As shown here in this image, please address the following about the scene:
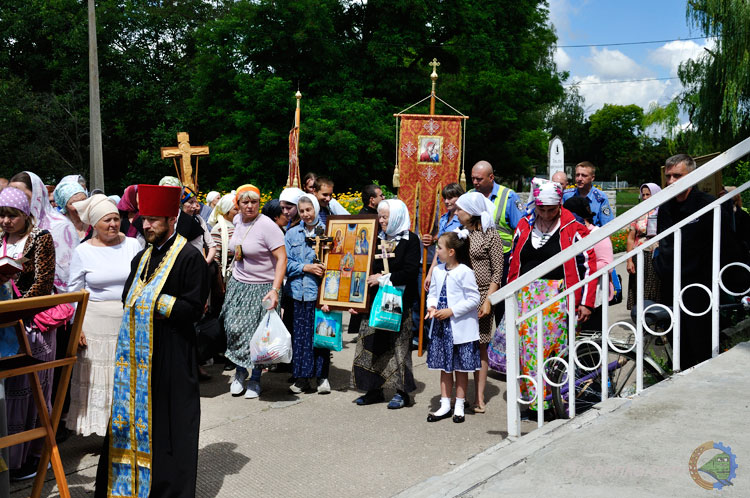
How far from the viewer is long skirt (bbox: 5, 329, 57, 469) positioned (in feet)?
15.4

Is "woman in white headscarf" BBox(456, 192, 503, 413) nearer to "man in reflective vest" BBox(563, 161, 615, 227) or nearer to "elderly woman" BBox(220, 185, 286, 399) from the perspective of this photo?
"elderly woman" BBox(220, 185, 286, 399)

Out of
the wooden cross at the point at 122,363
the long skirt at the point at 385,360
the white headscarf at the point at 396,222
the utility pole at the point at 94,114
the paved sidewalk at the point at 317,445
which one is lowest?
the paved sidewalk at the point at 317,445

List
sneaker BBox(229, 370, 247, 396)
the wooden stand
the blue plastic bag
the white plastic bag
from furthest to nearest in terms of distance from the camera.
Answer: sneaker BBox(229, 370, 247, 396) < the blue plastic bag < the white plastic bag < the wooden stand

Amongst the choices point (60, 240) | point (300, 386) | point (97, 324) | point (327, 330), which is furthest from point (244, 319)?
point (60, 240)

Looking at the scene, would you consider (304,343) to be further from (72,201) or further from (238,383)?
(72,201)

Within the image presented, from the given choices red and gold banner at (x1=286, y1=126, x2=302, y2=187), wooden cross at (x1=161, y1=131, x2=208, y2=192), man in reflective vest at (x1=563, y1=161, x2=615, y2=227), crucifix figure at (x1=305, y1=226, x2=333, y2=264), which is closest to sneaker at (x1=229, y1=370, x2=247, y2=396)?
crucifix figure at (x1=305, y1=226, x2=333, y2=264)

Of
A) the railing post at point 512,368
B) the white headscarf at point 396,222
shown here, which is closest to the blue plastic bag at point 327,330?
the white headscarf at point 396,222

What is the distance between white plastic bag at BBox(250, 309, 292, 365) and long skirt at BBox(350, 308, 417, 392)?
0.68 m

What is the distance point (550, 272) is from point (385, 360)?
74.9 inches

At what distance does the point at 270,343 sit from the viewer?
6121 mm

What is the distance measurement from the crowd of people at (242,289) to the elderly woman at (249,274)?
0.04 ft

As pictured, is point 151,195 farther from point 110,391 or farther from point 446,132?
point 446,132

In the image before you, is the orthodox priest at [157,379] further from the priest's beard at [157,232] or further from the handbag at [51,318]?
the handbag at [51,318]

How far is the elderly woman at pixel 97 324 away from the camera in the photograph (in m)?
4.98
